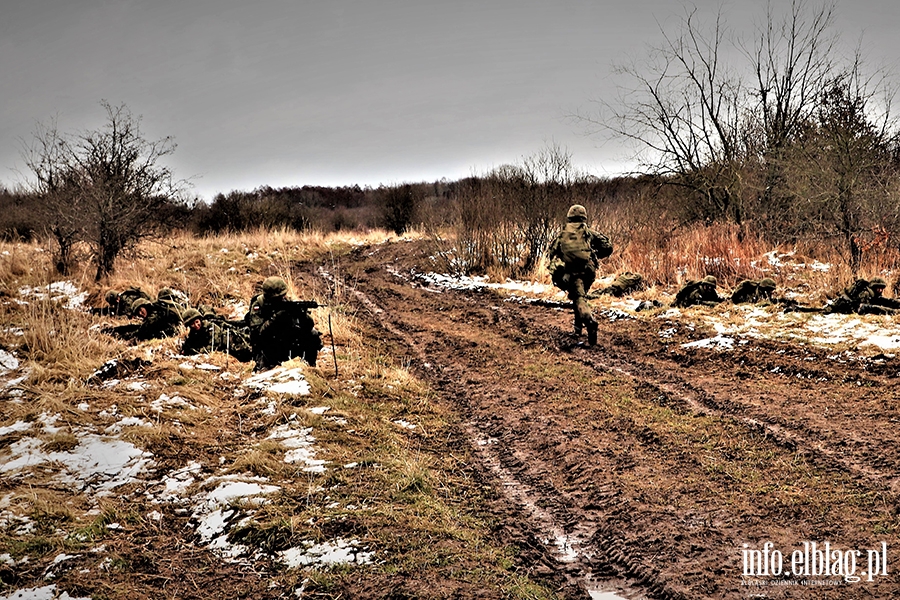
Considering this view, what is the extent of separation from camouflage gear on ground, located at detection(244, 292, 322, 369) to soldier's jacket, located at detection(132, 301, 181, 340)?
77.3 inches

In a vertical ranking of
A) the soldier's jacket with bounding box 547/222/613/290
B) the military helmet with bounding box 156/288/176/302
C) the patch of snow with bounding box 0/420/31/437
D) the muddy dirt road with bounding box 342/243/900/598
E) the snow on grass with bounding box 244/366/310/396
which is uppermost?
the soldier's jacket with bounding box 547/222/613/290

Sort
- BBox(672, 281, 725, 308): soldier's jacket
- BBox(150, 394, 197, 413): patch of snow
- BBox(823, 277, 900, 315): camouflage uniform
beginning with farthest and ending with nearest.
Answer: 1. BBox(672, 281, 725, 308): soldier's jacket
2. BBox(823, 277, 900, 315): camouflage uniform
3. BBox(150, 394, 197, 413): patch of snow

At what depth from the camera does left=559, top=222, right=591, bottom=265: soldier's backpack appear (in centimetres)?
828

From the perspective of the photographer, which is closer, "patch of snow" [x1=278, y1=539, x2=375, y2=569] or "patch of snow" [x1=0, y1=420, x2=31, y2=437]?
"patch of snow" [x1=278, y1=539, x2=375, y2=569]

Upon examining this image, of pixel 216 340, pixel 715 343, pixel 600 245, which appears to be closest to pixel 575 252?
pixel 600 245

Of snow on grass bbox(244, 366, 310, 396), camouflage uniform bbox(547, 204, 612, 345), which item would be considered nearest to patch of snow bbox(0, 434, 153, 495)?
snow on grass bbox(244, 366, 310, 396)

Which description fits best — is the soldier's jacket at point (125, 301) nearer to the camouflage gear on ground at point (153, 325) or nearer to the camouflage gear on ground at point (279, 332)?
the camouflage gear on ground at point (153, 325)

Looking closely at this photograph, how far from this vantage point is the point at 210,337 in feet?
24.3

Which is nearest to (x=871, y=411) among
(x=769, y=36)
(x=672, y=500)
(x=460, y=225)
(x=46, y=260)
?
(x=672, y=500)

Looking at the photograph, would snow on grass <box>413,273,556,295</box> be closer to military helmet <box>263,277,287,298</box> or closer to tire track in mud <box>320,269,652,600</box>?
military helmet <box>263,277,287,298</box>

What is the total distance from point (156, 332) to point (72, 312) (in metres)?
1.62

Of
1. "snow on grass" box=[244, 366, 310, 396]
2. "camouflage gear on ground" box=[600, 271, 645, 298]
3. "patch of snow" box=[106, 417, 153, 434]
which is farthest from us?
"camouflage gear on ground" box=[600, 271, 645, 298]

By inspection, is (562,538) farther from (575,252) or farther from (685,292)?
(685,292)

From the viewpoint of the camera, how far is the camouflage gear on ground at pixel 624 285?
429 inches
